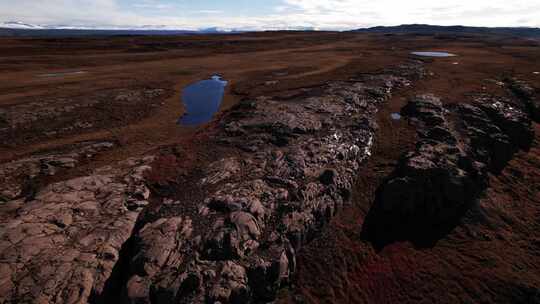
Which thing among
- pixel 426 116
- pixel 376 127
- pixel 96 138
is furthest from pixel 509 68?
pixel 96 138

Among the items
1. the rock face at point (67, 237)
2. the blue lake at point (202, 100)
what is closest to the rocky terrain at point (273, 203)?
the rock face at point (67, 237)

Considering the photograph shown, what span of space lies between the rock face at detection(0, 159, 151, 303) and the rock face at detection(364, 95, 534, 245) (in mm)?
17146

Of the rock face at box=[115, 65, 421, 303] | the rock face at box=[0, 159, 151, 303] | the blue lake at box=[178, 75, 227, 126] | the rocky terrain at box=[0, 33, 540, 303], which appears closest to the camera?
the rock face at box=[0, 159, 151, 303]

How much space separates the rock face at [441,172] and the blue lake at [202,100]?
971 inches

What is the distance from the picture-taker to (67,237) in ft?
51.8

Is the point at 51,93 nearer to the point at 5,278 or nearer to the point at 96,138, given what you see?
the point at 96,138

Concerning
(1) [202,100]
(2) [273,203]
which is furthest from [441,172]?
(1) [202,100]

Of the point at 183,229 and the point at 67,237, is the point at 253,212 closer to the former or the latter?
the point at 183,229

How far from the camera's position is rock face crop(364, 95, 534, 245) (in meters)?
21.6

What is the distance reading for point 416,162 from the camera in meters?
24.5

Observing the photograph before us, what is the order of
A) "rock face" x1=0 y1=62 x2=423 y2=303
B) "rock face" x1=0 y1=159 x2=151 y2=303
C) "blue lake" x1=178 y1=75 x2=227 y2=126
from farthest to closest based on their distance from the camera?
"blue lake" x1=178 y1=75 x2=227 y2=126 < "rock face" x1=0 y1=62 x2=423 y2=303 < "rock face" x1=0 y1=159 x2=151 y2=303

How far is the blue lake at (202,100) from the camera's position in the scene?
37969 millimetres

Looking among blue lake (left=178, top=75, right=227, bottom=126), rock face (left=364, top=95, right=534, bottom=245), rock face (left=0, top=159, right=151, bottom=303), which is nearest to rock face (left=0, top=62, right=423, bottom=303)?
rock face (left=0, top=159, right=151, bottom=303)

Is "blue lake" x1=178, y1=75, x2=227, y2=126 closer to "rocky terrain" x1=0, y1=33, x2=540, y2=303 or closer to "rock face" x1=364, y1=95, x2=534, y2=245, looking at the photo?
"rocky terrain" x1=0, y1=33, x2=540, y2=303
